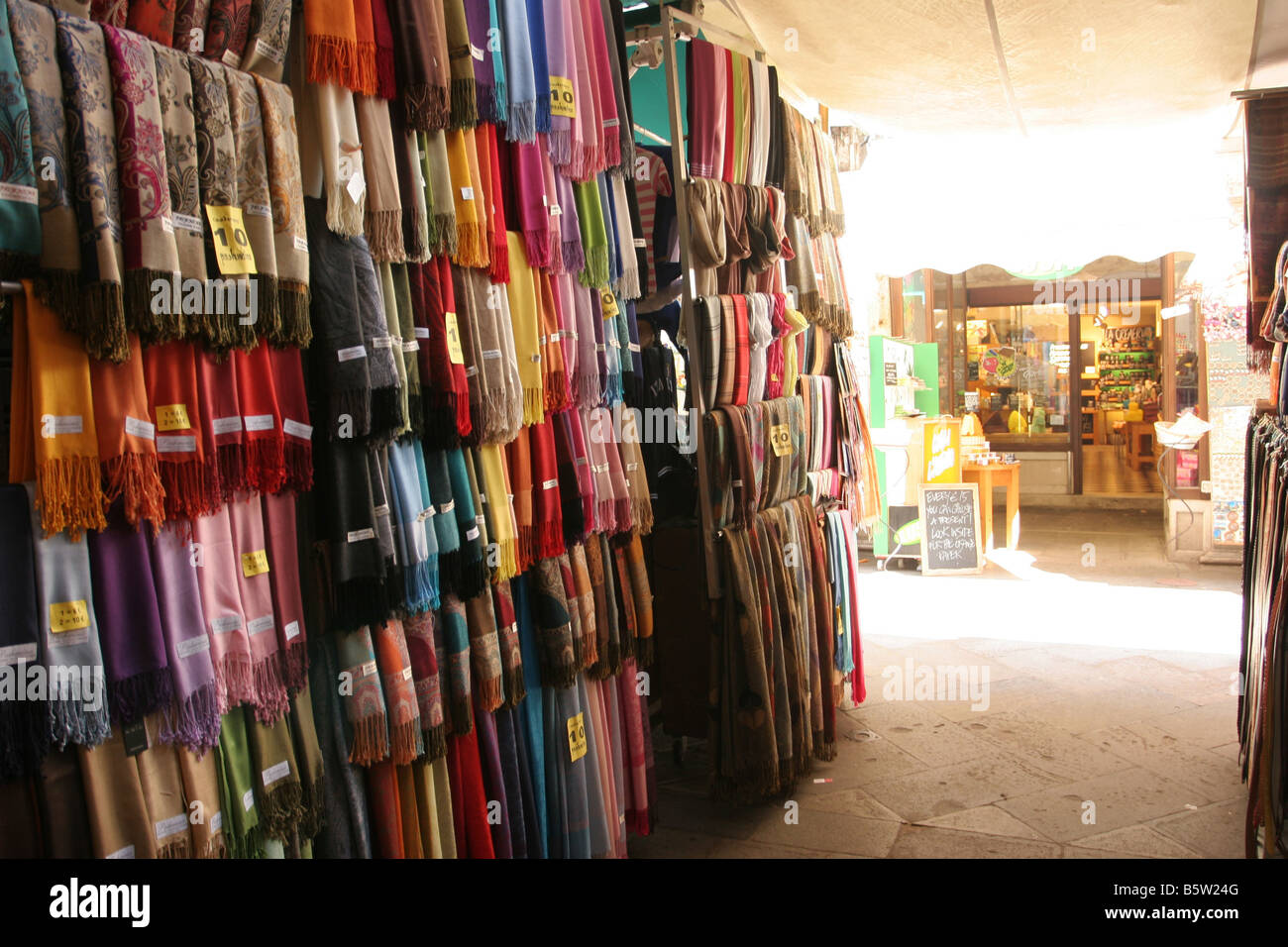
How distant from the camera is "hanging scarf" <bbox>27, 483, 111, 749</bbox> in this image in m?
1.51

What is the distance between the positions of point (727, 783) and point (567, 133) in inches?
95.4

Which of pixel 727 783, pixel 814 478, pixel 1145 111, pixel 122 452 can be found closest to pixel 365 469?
pixel 122 452

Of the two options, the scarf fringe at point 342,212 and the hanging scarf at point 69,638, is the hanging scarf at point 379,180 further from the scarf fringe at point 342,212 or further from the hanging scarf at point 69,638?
the hanging scarf at point 69,638

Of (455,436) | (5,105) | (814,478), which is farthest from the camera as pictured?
(814,478)

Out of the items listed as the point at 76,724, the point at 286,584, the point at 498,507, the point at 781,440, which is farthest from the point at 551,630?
the point at 781,440

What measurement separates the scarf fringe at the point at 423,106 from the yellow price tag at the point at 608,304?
923mm

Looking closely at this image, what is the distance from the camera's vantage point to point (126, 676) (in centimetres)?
160

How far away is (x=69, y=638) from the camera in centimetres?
153

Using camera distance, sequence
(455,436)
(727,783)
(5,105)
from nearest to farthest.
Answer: (5,105) → (455,436) → (727,783)

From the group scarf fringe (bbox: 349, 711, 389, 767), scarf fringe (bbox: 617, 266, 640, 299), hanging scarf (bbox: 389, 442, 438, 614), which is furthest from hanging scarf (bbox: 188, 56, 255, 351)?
scarf fringe (bbox: 617, 266, 640, 299)

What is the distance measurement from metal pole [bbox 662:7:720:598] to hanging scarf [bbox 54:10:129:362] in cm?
224

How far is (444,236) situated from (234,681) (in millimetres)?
1134

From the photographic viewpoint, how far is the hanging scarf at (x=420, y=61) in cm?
219
